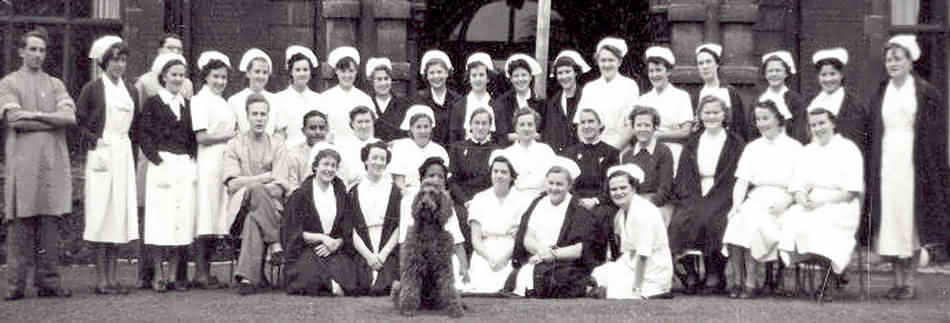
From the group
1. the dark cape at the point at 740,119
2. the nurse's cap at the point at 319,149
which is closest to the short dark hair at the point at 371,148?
the nurse's cap at the point at 319,149

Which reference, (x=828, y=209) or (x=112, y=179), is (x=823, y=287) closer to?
(x=828, y=209)

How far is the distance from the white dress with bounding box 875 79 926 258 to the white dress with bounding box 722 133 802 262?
2.11 feet

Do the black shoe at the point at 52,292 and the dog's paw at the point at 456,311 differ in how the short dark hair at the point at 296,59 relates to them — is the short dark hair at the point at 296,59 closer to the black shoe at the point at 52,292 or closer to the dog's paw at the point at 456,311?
the black shoe at the point at 52,292

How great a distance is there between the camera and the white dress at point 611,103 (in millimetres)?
11258

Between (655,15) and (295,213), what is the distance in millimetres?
4116

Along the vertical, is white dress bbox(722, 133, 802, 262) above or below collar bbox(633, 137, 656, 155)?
below

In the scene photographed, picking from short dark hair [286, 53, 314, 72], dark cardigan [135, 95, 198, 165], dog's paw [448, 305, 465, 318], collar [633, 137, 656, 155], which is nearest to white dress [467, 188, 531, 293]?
→ collar [633, 137, 656, 155]

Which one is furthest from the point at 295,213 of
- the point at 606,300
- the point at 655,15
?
the point at 655,15

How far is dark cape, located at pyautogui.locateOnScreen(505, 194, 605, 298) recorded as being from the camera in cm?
1020

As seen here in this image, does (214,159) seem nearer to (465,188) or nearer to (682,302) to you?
(465,188)

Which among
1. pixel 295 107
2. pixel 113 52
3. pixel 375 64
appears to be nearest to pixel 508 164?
pixel 375 64

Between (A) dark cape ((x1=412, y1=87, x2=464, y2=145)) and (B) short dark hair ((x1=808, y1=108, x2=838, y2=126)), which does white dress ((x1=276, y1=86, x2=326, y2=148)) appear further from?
(B) short dark hair ((x1=808, y1=108, x2=838, y2=126))

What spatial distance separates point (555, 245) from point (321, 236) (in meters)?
1.62

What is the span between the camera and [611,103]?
11266mm
